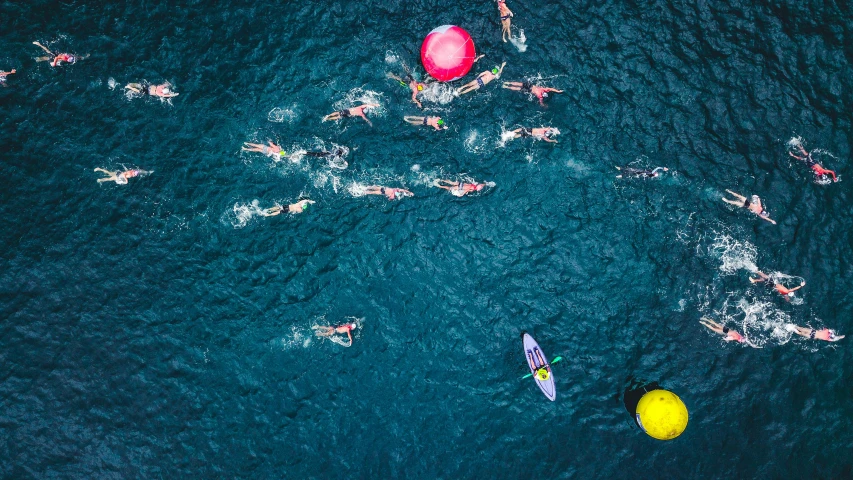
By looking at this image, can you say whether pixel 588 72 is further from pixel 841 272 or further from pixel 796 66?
pixel 841 272

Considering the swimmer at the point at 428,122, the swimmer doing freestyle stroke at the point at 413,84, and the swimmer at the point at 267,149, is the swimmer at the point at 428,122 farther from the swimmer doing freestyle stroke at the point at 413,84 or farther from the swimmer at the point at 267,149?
the swimmer at the point at 267,149

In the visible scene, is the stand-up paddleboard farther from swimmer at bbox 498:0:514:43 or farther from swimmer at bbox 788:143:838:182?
swimmer at bbox 788:143:838:182

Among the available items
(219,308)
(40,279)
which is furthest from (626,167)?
(40,279)

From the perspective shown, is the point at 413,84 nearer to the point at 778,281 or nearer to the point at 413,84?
the point at 413,84

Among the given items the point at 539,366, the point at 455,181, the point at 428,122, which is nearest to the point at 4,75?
the point at 428,122

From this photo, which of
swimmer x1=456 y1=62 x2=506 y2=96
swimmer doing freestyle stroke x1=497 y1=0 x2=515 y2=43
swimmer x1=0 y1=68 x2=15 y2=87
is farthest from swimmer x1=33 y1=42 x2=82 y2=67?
swimmer doing freestyle stroke x1=497 y1=0 x2=515 y2=43

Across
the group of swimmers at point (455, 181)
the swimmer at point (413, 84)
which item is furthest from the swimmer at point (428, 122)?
the swimmer at point (413, 84)

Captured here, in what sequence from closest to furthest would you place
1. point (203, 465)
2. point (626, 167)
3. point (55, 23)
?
point (203, 465) → point (626, 167) → point (55, 23)
